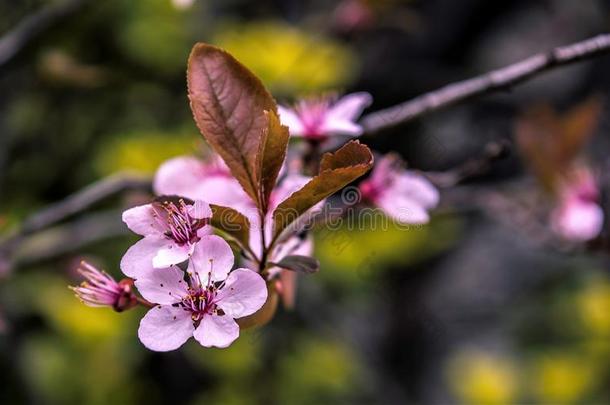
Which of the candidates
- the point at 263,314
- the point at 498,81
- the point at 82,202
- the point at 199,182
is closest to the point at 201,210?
the point at 263,314

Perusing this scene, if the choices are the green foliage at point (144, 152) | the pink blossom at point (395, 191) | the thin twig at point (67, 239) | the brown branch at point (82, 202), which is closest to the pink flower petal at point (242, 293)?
the pink blossom at point (395, 191)

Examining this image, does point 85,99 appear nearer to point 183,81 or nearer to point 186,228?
point 183,81

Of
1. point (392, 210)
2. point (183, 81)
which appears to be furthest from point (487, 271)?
point (392, 210)

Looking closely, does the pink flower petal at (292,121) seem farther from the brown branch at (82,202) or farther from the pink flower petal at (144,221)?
the brown branch at (82,202)

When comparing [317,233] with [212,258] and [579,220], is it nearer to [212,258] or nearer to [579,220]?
[579,220]

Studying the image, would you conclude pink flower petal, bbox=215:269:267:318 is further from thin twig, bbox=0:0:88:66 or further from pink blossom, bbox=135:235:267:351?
thin twig, bbox=0:0:88:66
